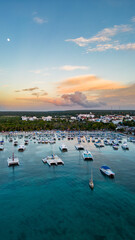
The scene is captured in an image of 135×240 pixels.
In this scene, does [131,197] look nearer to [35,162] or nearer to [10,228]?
[10,228]

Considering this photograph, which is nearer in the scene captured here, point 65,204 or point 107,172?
point 65,204

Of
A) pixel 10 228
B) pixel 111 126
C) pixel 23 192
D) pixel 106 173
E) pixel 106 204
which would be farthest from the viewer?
pixel 111 126

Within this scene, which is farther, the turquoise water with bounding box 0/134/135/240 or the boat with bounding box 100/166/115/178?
the boat with bounding box 100/166/115/178

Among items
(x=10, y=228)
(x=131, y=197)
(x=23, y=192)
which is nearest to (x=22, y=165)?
(x=23, y=192)

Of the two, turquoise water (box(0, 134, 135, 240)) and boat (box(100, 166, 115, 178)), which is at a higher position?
boat (box(100, 166, 115, 178))

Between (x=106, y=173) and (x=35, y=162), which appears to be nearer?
(x=106, y=173)

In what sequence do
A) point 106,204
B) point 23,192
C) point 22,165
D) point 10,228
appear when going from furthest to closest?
1. point 22,165
2. point 23,192
3. point 106,204
4. point 10,228

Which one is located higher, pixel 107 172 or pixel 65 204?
pixel 107 172
